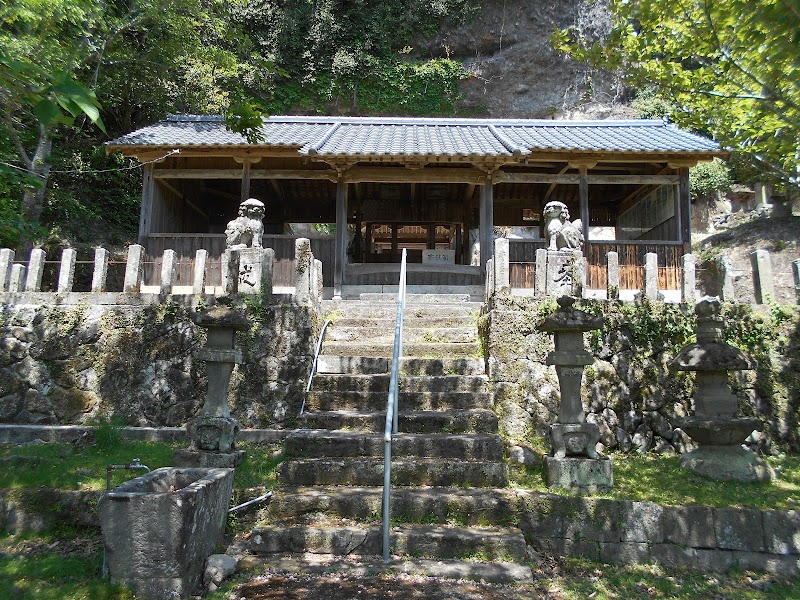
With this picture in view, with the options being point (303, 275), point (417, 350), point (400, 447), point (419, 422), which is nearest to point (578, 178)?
point (417, 350)

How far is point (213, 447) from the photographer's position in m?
5.68

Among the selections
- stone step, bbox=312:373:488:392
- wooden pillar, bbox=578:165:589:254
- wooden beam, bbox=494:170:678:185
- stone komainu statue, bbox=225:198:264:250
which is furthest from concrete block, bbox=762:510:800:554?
wooden beam, bbox=494:170:678:185

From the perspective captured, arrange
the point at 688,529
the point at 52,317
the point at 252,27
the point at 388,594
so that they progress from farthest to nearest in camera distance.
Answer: the point at 252,27, the point at 52,317, the point at 688,529, the point at 388,594

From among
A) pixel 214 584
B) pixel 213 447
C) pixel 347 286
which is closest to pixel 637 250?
pixel 347 286

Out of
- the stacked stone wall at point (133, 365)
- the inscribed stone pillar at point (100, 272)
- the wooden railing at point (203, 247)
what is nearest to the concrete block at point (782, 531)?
the stacked stone wall at point (133, 365)

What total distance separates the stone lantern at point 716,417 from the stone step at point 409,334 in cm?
303

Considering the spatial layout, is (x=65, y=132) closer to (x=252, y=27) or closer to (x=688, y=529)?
(x=252, y=27)

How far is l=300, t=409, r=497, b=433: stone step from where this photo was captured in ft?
19.8

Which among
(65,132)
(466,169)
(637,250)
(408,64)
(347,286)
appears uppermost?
(408,64)

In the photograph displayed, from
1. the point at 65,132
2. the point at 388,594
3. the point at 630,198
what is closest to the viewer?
the point at 388,594

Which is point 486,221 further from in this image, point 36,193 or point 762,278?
point 36,193

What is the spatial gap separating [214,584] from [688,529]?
13.4ft

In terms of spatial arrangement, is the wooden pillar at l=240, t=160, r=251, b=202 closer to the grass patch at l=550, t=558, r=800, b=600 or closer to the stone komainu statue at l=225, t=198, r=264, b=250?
the stone komainu statue at l=225, t=198, r=264, b=250

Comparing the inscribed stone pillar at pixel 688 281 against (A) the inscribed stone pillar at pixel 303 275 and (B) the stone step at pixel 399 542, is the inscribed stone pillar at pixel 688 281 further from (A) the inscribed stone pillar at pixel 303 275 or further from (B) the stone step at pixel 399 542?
(A) the inscribed stone pillar at pixel 303 275
